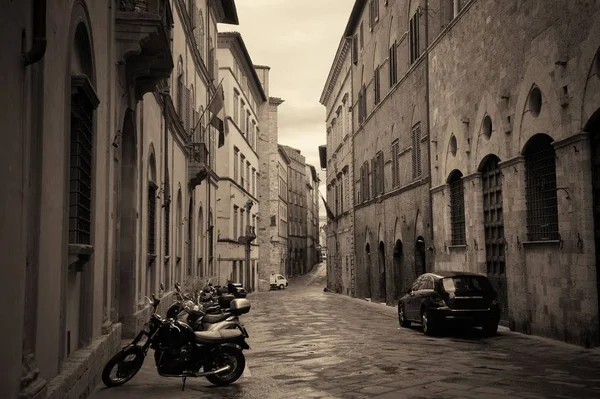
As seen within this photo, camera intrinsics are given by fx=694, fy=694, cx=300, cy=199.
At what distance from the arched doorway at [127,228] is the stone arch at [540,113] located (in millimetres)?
8321

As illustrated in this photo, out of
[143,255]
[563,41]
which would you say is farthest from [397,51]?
[143,255]

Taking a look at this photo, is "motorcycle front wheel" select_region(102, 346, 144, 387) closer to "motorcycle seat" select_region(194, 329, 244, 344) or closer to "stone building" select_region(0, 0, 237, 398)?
"stone building" select_region(0, 0, 237, 398)

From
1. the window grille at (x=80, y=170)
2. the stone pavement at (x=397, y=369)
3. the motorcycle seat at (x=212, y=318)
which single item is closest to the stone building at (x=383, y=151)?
the stone pavement at (x=397, y=369)

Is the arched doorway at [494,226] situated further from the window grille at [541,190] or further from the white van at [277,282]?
the white van at [277,282]

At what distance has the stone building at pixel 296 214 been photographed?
8725 centimetres

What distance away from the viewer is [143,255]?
14.9 m

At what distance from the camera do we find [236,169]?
42.5m

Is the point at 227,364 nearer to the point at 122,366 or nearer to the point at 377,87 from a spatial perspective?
the point at 122,366

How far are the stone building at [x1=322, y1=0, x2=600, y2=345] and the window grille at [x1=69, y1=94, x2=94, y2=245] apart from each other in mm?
8758

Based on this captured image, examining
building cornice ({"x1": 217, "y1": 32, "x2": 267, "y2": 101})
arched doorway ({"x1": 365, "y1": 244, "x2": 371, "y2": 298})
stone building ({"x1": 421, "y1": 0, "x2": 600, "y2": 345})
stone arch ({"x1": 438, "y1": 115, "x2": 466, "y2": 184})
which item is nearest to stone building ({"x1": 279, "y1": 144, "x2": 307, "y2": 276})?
building cornice ({"x1": 217, "y1": 32, "x2": 267, "y2": 101})

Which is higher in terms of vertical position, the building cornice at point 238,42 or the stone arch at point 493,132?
the building cornice at point 238,42

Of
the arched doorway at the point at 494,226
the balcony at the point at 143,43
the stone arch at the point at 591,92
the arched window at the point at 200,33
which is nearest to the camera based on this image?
the balcony at the point at 143,43

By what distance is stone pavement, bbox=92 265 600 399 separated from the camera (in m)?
8.73

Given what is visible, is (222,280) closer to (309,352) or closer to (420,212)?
(420,212)
